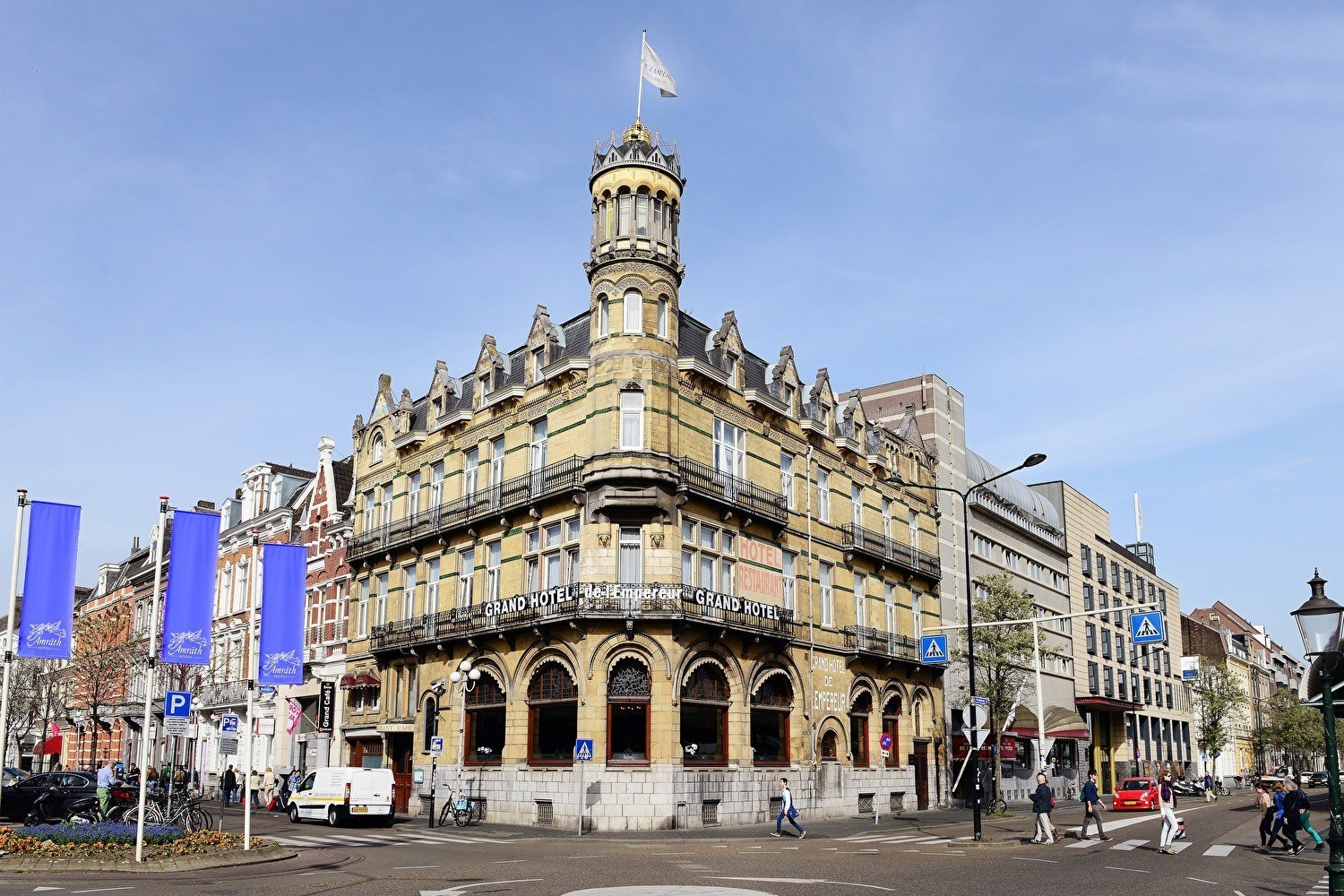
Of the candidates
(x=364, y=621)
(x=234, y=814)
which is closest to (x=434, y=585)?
(x=364, y=621)

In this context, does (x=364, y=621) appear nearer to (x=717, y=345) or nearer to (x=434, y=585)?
(x=434, y=585)

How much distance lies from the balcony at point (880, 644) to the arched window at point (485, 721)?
14284 millimetres

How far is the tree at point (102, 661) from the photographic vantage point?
5588 centimetres

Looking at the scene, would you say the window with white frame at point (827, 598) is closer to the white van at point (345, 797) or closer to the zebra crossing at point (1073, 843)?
the zebra crossing at point (1073, 843)

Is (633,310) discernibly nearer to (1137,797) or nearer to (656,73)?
(656,73)

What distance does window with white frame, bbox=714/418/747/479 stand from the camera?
40.2 meters

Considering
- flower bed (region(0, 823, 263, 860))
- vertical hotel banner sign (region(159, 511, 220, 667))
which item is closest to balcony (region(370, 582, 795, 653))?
vertical hotel banner sign (region(159, 511, 220, 667))

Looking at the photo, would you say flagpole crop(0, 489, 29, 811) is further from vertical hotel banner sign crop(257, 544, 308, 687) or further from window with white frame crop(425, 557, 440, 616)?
window with white frame crop(425, 557, 440, 616)

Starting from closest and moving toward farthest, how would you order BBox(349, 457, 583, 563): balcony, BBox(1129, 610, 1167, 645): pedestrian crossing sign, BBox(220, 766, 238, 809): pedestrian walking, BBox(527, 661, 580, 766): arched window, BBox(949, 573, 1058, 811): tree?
BBox(1129, 610, 1167, 645): pedestrian crossing sign, BBox(527, 661, 580, 766): arched window, BBox(349, 457, 583, 563): balcony, BBox(220, 766, 238, 809): pedestrian walking, BBox(949, 573, 1058, 811): tree

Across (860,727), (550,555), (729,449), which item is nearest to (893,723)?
(860,727)

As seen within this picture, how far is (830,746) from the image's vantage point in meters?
→ 43.3

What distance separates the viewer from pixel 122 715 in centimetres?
6919

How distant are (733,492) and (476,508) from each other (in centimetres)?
995

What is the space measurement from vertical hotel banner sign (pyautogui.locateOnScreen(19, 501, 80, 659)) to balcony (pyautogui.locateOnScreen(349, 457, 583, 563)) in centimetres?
1628
